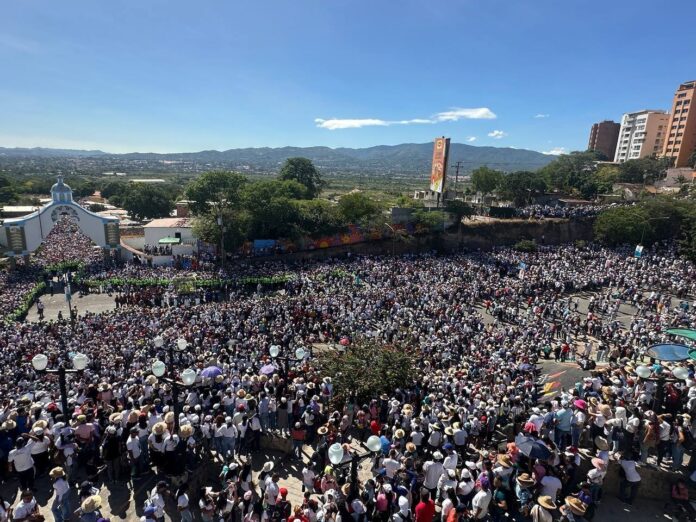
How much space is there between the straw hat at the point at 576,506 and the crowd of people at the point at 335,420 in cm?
2

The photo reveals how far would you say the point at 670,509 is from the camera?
769 centimetres

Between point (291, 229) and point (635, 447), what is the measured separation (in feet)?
104

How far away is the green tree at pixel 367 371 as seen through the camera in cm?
1140

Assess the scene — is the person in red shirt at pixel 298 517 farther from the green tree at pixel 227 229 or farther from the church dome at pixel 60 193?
the church dome at pixel 60 193

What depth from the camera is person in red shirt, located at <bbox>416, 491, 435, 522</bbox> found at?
6.48m

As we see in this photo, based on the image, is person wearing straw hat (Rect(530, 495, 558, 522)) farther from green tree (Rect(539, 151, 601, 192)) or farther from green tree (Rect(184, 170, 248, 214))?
green tree (Rect(539, 151, 601, 192))

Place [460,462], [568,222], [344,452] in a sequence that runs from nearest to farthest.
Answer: [344,452] < [460,462] < [568,222]

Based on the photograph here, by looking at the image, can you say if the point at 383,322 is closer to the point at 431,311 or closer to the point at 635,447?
the point at 431,311

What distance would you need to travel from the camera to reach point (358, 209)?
1633 inches

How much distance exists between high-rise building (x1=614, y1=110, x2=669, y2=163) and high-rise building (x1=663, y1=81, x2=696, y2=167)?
7.80m

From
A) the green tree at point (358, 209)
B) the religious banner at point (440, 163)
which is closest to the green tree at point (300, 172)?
the green tree at point (358, 209)

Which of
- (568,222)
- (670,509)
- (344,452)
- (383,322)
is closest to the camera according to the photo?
(344,452)

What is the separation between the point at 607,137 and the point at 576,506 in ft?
401

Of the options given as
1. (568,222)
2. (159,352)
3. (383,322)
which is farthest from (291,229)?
(568,222)
